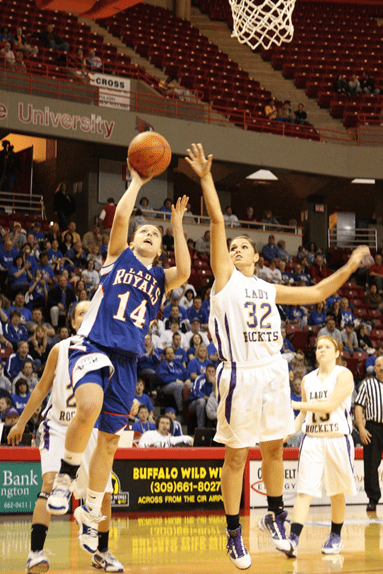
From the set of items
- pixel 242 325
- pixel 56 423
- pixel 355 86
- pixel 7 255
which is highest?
pixel 355 86

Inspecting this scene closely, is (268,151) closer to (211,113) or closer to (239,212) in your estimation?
(211,113)

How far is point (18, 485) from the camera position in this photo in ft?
30.1

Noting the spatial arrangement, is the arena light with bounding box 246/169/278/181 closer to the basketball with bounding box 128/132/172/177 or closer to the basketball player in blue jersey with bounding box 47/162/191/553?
the basketball with bounding box 128/132/172/177

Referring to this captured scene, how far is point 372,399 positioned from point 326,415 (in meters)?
3.47

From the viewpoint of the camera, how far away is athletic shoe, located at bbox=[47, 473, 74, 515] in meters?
4.29

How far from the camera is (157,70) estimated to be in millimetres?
23531

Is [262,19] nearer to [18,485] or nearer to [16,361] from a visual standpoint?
[16,361]

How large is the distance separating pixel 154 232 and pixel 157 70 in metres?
19.5

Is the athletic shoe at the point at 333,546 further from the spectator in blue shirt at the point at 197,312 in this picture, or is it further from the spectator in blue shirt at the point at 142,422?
the spectator in blue shirt at the point at 197,312

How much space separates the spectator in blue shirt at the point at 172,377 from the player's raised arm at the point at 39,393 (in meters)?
7.10

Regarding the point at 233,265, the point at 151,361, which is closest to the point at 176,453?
the point at 151,361

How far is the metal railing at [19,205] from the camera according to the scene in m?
19.6

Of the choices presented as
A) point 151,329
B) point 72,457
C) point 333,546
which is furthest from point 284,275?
point 72,457

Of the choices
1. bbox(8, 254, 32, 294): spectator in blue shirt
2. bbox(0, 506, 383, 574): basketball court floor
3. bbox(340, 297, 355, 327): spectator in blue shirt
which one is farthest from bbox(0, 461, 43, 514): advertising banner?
bbox(340, 297, 355, 327): spectator in blue shirt
